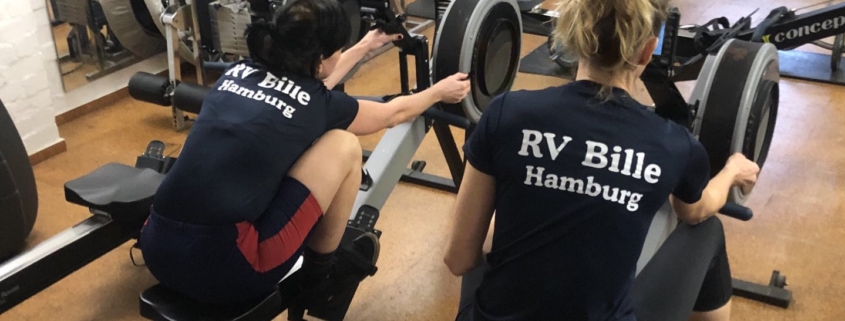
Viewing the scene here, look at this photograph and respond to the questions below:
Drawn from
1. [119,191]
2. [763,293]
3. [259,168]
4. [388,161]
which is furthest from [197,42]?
[763,293]

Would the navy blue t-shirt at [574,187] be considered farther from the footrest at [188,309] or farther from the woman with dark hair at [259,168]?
the footrest at [188,309]

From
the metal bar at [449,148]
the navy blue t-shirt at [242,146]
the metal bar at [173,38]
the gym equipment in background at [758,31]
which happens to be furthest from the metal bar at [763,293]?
the metal bar at [173,38]

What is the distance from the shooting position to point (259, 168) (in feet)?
5.43

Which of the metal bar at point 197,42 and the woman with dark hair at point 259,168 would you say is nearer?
the woman with dark hair at point 259,168

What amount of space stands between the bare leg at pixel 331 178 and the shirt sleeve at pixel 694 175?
776mm

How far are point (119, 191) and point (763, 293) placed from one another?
179 cm

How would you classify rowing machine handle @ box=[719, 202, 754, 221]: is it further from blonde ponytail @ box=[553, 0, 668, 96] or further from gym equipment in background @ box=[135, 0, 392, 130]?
gym equipment in background @ box=[135, 0, 392, 130]

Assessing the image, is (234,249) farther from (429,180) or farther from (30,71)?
(30,71)

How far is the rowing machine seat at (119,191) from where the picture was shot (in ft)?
6.86

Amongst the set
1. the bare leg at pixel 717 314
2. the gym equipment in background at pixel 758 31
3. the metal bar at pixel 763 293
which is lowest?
the metal bar at pixel 763 293

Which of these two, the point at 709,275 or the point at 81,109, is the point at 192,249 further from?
the point at 81,109

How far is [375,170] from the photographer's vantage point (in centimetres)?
220

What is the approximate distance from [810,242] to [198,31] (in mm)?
2445

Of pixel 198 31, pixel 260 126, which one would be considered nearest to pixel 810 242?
pixel 260 126
